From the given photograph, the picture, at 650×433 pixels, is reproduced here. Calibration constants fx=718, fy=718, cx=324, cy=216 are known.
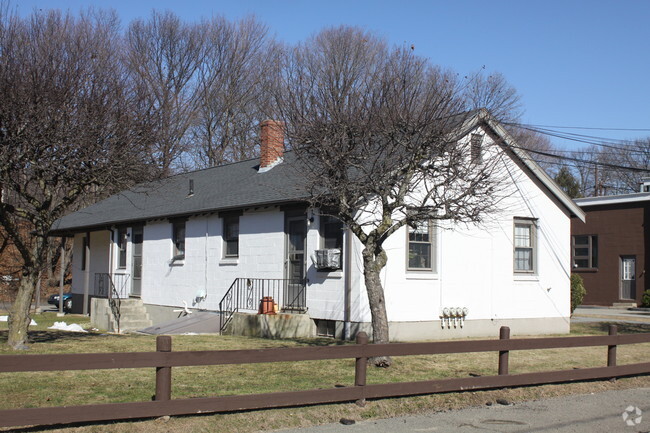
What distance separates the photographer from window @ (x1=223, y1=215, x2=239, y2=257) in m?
20.5

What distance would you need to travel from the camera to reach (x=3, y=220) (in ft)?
44.3

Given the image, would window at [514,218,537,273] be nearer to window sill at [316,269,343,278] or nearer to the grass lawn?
the grass lawn

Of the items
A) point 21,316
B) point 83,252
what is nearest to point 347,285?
point 21,316

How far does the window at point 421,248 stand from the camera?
1717 cm

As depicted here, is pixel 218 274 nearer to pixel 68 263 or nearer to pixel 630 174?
pixel 68 263

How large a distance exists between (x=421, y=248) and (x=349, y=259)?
2.02 metres

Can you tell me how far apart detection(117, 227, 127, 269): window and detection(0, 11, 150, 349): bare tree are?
11.7 m

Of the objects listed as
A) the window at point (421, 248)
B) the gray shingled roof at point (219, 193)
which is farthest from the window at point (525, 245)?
the window at point (421, 248)

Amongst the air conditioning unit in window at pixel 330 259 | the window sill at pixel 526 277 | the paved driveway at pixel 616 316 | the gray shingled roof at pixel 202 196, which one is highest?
the gray shingled roof at pixel 202 196

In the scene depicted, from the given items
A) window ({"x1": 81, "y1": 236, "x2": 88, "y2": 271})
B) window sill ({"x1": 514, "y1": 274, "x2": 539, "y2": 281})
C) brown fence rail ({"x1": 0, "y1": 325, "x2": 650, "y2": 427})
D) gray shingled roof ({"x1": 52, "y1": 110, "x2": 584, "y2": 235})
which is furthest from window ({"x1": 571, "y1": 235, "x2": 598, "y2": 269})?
brown fence rail ({"x1": 0, "y1": 325, "x2": 650, "y2": 427})

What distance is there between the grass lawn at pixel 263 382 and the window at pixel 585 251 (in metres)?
19.8

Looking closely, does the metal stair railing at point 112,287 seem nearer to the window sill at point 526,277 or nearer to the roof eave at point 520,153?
the window sill at point 526,277

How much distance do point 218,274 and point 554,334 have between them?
9.55 m

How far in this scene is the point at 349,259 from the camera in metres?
16.4
